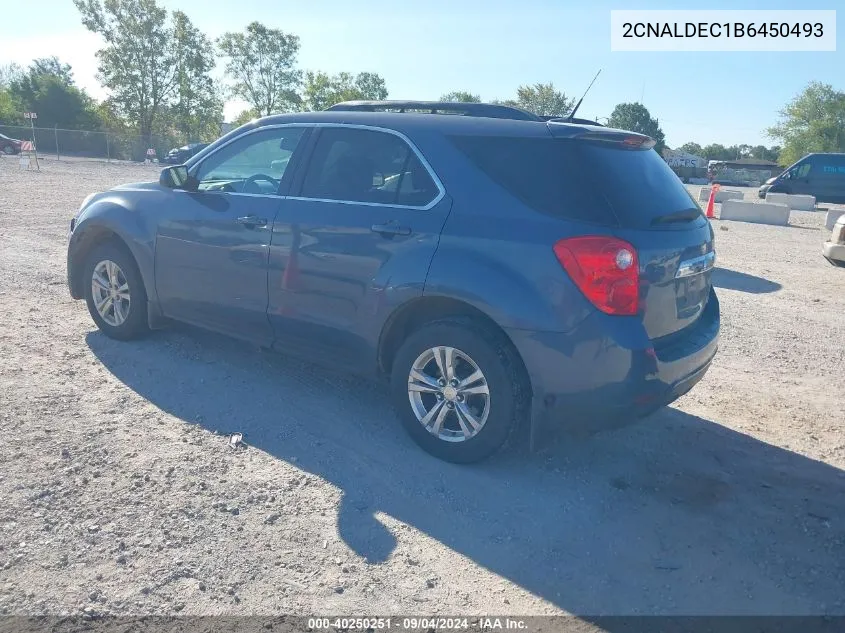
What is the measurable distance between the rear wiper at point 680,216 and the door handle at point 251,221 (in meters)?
2.43

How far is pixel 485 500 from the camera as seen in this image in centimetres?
377

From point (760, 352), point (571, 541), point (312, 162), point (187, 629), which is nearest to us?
point (187, 629)

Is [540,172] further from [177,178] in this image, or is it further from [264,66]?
[264,66]

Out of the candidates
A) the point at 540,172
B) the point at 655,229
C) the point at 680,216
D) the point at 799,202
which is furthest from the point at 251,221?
the point at 799,202

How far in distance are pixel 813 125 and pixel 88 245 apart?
6978 centimetres

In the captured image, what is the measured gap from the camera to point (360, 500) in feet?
12.1

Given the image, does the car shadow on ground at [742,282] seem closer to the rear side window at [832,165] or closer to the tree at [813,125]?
the rear side window at [832,165]

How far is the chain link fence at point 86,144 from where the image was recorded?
45594mm

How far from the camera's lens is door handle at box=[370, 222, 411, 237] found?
4.14 meters

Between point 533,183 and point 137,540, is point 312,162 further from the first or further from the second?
point 137,540

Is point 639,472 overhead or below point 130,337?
below

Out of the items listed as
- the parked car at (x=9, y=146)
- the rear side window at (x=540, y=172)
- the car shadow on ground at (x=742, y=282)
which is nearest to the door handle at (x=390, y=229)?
the rear side window at (x=540, y=172)

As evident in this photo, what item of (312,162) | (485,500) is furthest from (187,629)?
(312,162)

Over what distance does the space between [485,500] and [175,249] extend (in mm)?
2955
